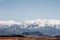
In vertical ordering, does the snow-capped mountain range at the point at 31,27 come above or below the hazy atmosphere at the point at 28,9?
below

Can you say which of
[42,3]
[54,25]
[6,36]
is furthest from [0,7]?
[54,25]

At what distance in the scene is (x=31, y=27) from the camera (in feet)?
→ 5.10

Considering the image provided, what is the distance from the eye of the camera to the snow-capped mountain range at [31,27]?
1.55 meters

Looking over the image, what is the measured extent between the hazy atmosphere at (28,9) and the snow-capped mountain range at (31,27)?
7 centimetres

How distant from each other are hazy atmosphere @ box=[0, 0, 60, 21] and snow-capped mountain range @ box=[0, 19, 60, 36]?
0.07m

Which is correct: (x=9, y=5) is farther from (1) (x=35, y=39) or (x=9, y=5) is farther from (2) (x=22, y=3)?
(1) (x=35, y=39)

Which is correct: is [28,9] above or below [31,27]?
above

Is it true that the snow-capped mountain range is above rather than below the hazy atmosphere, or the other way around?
below

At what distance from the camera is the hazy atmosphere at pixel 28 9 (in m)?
1.60

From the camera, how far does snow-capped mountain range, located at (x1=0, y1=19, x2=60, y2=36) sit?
61.1 inches

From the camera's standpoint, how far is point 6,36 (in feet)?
5.07

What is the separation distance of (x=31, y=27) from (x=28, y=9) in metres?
0.20

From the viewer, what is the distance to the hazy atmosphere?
160 cm

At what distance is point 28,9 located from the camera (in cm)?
161
